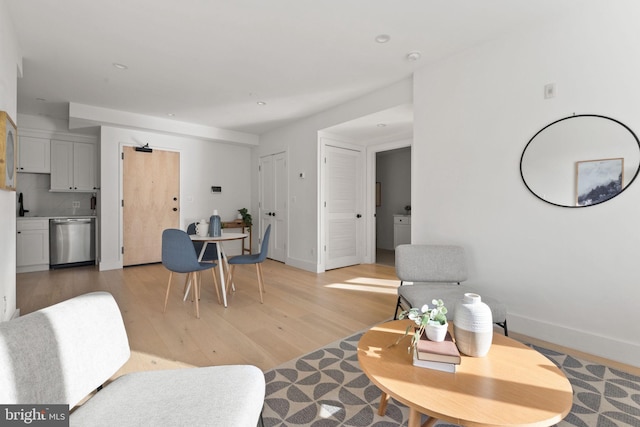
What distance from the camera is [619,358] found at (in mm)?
2113

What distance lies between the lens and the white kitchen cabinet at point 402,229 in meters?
6.56

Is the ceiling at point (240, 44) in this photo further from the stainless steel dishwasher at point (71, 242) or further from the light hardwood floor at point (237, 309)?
the light hardwood floor at point (237, 309)

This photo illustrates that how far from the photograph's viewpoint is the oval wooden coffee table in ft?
3.30

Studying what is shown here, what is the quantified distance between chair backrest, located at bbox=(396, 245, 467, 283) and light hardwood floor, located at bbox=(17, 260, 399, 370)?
60 cm

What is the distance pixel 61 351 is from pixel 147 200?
497 cm

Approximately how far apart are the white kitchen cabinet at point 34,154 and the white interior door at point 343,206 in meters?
4.84

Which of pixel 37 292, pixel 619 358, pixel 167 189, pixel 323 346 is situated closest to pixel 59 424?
pixel 323 346

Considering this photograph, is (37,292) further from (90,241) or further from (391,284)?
(391,284)

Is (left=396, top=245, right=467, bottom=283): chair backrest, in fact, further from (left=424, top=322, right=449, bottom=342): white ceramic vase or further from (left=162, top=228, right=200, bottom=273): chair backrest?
(left=162, top=228, right=200, bottom=273): chair backrest

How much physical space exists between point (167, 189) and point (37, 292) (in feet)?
8.00

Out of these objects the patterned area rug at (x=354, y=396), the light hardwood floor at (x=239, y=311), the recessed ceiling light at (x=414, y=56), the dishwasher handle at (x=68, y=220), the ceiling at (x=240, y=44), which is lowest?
the patterned area rug at (x=354, y=396)

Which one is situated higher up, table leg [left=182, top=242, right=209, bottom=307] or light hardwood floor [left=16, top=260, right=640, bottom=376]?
table leg [left=182, top=242, right=209, bottom=307]

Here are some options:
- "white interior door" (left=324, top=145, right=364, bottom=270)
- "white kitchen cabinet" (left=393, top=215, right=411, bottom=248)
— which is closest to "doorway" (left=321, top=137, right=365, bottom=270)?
"white interior door" (left=324, top=145, right=364, bottom=270)

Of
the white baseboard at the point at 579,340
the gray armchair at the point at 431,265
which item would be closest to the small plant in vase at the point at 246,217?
the gray armchair at the point at 431,265
